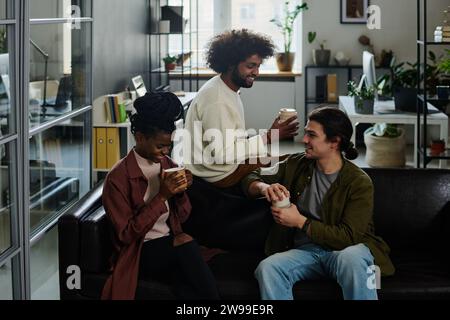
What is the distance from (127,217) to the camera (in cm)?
277

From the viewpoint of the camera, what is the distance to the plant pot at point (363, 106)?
636 centimetres

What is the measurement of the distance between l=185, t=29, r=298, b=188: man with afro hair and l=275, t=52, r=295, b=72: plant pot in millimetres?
5298

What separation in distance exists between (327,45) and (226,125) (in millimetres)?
5518

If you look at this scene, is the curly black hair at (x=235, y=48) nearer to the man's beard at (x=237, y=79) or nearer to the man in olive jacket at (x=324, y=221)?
the man's beard at (x=237, y=79)

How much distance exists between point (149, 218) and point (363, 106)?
13.0ft

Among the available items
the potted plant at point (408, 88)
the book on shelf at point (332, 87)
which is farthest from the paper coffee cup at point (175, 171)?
the book on shelf at point (332, 87)

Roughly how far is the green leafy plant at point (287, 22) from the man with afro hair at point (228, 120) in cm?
511

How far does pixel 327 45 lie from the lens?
855 cm

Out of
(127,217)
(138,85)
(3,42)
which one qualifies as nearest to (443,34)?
(138,85)

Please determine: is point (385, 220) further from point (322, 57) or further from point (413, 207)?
point (322, 57)

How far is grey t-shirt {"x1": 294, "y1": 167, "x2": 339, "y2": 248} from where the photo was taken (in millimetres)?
2986

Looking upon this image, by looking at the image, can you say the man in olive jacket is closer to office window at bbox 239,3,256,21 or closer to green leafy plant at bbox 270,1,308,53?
green leafy plant at bbox 270,1,308,53

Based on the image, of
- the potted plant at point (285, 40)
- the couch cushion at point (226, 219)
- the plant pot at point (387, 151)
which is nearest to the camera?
the couch cushion at point (226, 219)

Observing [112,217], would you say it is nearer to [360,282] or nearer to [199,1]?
[360,282]
